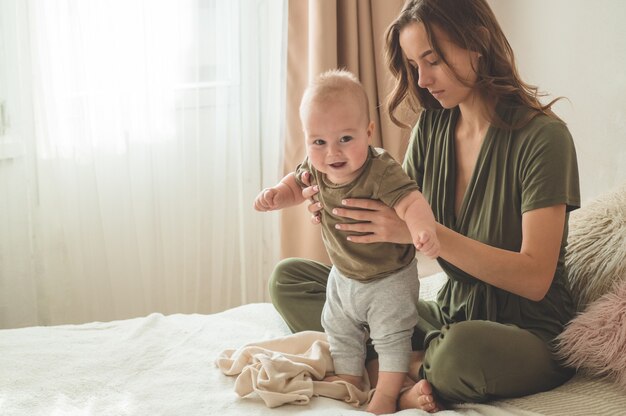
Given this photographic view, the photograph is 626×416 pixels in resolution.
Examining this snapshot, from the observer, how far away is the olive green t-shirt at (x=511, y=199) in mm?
1502

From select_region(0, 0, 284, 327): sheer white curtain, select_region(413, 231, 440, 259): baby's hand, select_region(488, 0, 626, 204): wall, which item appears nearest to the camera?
select_region(413, 231, 440, 259): baby's hand

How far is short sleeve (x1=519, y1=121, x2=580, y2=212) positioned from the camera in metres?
1.48

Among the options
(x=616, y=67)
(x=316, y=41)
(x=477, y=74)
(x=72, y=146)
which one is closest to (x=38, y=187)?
(x=72, y=146)

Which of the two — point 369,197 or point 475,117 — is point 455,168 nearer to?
point 475,117

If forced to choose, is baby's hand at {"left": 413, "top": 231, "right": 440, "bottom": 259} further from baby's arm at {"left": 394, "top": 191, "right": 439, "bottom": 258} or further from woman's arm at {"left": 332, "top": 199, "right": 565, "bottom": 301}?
woman's arm at {"left": 332, "top": 199, "right": 565, "bottom": 301}

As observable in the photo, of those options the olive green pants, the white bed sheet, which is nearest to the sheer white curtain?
the white bed sheet

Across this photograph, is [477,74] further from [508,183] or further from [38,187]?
[38,187]

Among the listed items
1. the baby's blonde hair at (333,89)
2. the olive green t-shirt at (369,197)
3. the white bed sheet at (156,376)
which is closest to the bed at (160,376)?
the white bed sheet at (156,376)

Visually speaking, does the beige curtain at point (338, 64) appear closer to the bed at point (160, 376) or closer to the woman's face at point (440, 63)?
the bed at point (160, 376)

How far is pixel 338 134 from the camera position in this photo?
56.2 inches

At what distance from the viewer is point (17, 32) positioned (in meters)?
2.46

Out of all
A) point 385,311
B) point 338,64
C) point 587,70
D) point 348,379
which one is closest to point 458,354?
point 385,311

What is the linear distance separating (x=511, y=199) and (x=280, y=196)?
0.53 m

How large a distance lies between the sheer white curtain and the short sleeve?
1.38 meters
